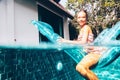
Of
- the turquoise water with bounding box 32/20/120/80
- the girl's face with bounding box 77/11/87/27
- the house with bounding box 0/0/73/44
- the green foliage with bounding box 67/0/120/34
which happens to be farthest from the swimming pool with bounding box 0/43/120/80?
the green foliage with bounding box 67/0/120/34

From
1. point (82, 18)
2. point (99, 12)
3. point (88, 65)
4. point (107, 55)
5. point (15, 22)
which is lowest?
point (88, 65)

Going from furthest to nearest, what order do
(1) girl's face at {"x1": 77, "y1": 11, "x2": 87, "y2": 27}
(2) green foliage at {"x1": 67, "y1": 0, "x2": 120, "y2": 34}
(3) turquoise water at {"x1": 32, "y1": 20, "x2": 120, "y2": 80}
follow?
(2) green foliage at {"x1": 67, "y1": 0, "x2": 120, "y2": 34}, (1) girl's face at {"x1": 77, "y1": 11, "x2": 87, "y2": 27}, (3) turquoise water at {"x1": 32, "y1": 20, "x2": 120, "y2": 80}

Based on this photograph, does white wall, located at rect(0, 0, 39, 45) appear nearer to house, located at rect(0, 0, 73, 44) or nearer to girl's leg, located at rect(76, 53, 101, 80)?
house, located at rect(0, 0, 73, 44)

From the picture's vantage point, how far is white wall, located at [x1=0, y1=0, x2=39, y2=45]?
28.5 feet

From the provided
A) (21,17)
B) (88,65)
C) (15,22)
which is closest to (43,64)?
(88,65)

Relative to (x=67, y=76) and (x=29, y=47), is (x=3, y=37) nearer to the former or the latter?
(x=67, y=76)

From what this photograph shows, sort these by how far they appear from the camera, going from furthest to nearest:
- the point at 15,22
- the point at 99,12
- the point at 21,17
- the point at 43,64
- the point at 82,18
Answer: the point at 99,12 < the point at 21,17 < the point at 15,22 < the point at 82,18 < the point at 43,64

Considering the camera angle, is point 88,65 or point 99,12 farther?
point 99,12

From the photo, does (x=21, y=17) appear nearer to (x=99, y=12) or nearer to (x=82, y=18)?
(x=82, y=18)

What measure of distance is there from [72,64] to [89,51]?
1.15 feet

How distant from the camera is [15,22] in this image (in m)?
8.91

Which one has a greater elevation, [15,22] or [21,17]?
[21,17]

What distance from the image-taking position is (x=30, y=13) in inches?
402

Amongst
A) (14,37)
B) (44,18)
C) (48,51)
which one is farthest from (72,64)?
(44,18)
